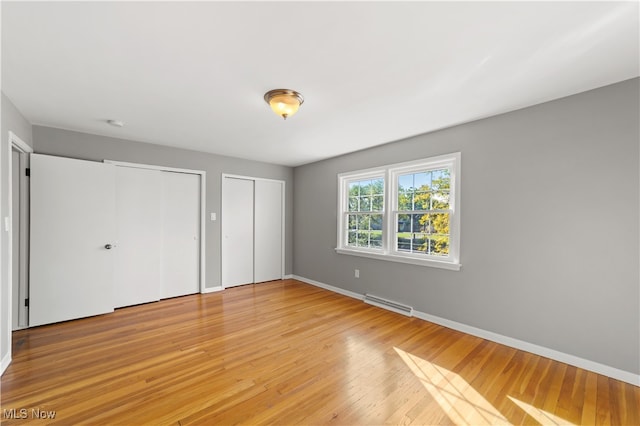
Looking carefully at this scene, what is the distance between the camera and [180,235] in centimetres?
449

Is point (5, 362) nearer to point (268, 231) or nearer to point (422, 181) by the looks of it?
point (268, 231)

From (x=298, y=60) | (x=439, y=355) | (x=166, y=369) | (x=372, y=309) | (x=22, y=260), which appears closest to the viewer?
(x=298, y=60)

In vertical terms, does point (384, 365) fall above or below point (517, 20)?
below

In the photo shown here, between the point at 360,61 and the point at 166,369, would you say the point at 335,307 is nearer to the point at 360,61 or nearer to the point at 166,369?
the point at 166,369

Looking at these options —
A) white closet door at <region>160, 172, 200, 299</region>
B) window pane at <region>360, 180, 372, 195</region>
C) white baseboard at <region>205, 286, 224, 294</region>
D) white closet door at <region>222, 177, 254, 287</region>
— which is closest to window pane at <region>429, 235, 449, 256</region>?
window pane at <region>360, 180, 372, 195</region>

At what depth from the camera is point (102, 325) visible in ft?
10.8

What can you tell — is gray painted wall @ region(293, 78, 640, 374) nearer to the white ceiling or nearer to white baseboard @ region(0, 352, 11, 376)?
the white ceiling

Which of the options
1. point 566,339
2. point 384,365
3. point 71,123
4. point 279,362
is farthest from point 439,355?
point 71,123

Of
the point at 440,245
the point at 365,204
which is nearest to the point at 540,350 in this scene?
the point at 440,245

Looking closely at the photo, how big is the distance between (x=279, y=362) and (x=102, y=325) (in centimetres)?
245

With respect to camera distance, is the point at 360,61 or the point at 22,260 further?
the point at 22,260

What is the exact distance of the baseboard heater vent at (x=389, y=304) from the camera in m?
3.68

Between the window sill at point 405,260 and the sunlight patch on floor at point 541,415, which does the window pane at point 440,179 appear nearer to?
the window sill at point 405,260

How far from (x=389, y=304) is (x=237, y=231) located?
→ 3077mm
